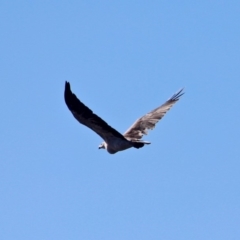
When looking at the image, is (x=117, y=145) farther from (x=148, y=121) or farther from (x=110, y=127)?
(x=148, y=121)

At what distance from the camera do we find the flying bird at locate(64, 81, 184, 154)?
1103 inches

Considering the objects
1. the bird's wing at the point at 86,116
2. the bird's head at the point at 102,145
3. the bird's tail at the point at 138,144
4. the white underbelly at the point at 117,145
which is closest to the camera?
the bird's wing at the point at 86,116

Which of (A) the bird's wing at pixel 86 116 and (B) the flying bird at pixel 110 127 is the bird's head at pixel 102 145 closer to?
(B) the flying bird at pixel 110 127

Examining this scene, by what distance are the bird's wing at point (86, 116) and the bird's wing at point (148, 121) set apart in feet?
4.96

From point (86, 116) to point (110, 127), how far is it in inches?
30.4

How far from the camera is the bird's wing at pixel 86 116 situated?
27.8 meters

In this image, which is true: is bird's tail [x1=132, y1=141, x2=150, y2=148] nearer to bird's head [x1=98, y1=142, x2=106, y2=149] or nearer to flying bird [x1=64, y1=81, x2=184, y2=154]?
flying bird [x1=64, y1=81, x2=184, y2=154]

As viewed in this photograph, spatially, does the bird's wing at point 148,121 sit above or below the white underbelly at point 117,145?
above

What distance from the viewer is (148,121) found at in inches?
1316

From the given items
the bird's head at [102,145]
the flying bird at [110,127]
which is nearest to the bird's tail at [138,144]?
the flying bird at [110,127]

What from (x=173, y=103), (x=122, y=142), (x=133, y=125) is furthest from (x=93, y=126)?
(x=173, y=103)

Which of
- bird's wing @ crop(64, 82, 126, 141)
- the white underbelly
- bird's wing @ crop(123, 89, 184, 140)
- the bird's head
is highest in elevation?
bird's wing @ crop(123, 89, 184, 140)

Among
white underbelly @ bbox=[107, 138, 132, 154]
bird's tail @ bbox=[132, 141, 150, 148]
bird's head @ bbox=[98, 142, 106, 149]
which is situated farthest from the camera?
bird's head @ bbox=[98, 142, 106, 149]

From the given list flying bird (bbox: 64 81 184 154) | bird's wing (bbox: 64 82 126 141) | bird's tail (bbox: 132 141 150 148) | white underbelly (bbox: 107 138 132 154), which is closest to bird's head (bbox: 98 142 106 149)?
flying bird (bbox: 64 81 184 154)
